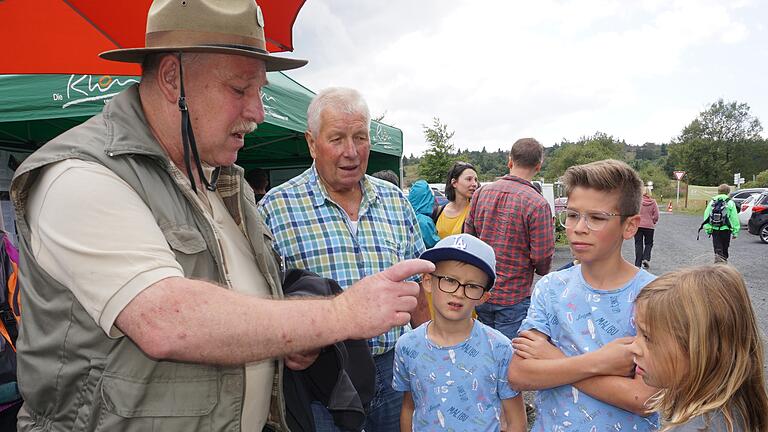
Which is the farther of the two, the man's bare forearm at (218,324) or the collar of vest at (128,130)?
the collar of vest at (128,130)

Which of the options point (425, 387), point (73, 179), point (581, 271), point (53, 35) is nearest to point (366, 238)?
point (425, 387)

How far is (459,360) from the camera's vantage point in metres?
2.11

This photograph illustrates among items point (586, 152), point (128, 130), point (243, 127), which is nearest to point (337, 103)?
point (243, 127)

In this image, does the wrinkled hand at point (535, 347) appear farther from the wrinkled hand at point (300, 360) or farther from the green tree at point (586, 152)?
the green tree at point (586, 152)

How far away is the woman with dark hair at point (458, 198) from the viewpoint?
202 inches

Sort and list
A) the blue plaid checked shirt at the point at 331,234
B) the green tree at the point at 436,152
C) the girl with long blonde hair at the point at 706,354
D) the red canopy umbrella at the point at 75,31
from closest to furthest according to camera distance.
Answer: the girl with long blonde hair at the point at 706,354 → the blue plaid checked shirt at the point at 331,234 → the red canopy umbrella at the point at 75,31 → the green tree at the point at 436,152

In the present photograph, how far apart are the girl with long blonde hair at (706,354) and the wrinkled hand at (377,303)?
889mm

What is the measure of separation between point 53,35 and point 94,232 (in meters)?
2.44

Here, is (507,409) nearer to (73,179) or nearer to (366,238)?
(366,238)

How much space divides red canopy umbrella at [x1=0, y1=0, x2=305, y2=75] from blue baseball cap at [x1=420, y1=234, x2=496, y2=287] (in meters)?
1.55

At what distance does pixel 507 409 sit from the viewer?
84.3 inches

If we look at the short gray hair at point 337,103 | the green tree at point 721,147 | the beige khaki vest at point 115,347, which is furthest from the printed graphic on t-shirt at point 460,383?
the green tree at point 721,147

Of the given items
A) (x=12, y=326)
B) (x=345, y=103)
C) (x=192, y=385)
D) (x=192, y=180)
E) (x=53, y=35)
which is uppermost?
(x=53, y=35)

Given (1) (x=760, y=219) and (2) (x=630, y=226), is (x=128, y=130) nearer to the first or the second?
(2) (x=630, y=226)
